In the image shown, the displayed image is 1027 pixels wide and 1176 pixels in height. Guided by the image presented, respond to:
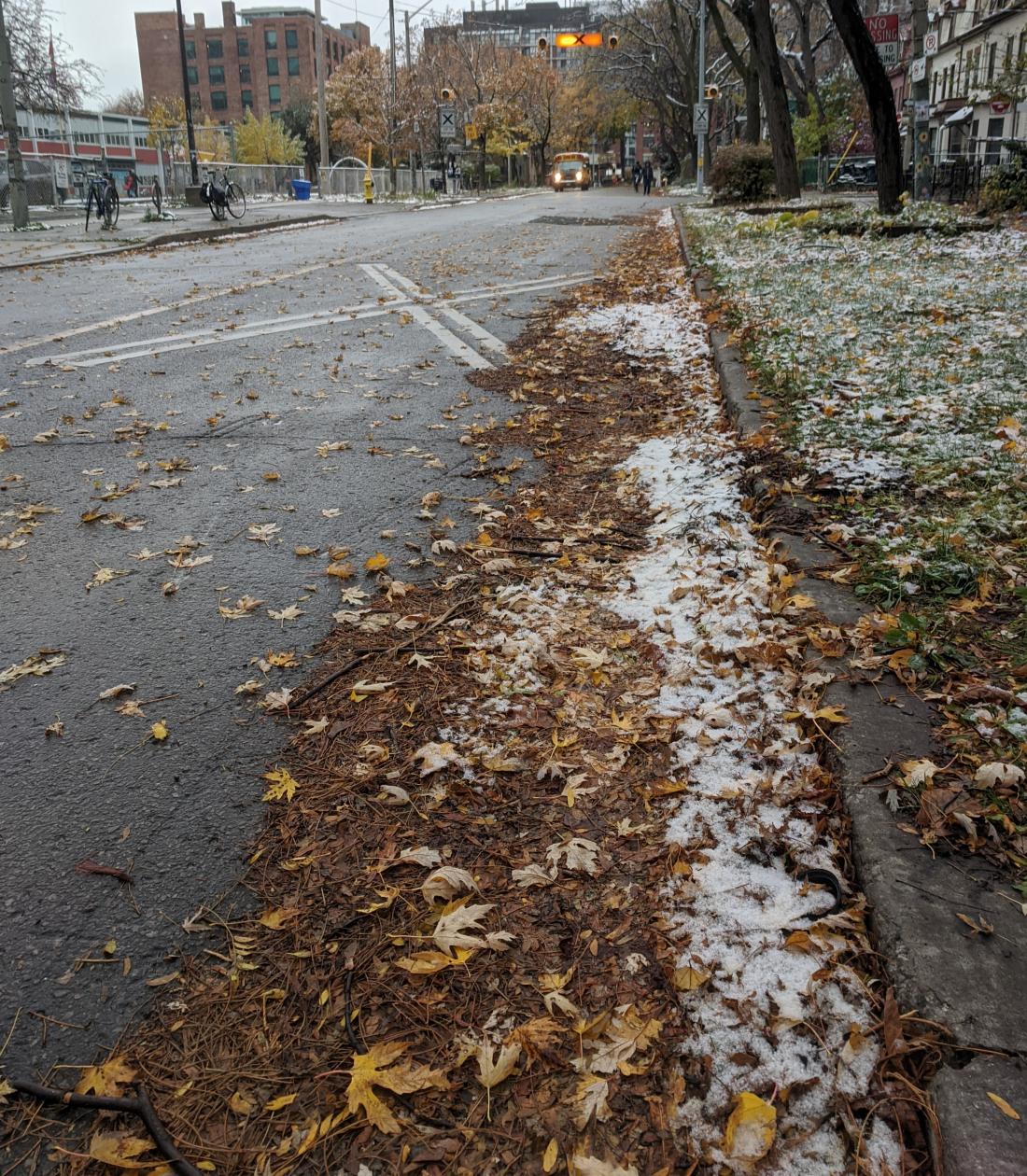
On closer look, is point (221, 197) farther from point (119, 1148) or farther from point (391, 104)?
point (391, 104)

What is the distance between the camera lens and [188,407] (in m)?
6.66

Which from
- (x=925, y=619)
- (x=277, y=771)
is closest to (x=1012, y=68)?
(x=925, y=619)

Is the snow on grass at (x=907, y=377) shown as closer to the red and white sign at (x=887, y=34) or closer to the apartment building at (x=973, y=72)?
the red and white sign at (x=887, y=34)

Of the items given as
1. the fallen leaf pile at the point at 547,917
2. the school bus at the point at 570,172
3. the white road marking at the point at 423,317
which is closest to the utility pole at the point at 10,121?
the white road marking at the point at 423,317

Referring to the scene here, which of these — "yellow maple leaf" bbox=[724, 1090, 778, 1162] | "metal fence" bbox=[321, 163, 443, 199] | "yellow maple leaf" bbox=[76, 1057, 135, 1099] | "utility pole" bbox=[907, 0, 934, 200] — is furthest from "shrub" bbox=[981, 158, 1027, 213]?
"metal fence" bbox=[321, 163, 443, 199]

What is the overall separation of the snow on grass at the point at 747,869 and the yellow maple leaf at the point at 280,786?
1069 mm

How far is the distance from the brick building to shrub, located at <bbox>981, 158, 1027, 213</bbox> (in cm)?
11703

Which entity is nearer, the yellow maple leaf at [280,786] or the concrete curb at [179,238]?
the yellow maple leaf at [280,786]

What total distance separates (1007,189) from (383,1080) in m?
17.8

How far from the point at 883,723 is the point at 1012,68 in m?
18.8

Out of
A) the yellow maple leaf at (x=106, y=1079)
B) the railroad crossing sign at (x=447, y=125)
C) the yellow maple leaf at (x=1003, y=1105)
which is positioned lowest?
the yellow maple leaf at (x=106, y=1079)

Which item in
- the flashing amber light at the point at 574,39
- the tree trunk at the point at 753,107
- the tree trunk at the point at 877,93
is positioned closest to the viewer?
the tree trunk at the point at 877,93

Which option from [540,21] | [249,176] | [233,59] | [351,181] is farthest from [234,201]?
[540,21]

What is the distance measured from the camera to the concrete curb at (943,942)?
64.1 inches
